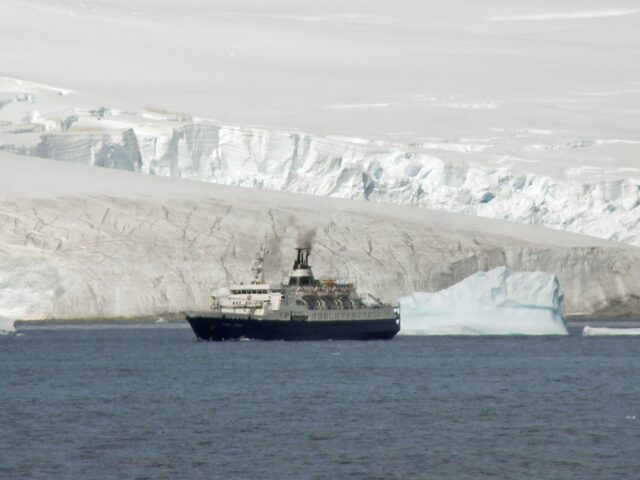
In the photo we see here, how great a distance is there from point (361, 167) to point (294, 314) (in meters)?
21.5

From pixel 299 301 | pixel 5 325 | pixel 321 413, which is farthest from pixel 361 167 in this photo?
pixel 321 413

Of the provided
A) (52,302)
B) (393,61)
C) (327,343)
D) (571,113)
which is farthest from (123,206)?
(393,61)

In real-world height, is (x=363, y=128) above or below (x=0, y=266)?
above

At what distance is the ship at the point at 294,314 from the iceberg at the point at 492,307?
1.05m

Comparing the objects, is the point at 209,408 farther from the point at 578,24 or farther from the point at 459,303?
the point at 578,24

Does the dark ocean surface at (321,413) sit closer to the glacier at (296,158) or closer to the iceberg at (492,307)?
the iceberg at (492,307)

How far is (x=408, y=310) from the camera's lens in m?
54.5

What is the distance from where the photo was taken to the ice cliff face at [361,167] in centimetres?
7188

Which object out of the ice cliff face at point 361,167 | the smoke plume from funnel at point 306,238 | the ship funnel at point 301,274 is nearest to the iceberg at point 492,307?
the ship funnel at point 301,274

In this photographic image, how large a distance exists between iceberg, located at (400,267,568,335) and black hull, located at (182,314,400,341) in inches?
43.7

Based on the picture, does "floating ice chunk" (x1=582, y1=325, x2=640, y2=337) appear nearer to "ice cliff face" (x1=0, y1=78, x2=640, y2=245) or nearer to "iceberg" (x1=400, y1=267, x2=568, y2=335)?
"iceberg" (x1=400, y1=267, x2=568, y2=335)

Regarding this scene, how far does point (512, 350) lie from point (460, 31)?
283 ft

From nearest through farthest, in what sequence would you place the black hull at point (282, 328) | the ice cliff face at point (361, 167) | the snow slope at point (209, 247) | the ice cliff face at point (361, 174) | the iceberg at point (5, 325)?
the black hull at point (282, 328), the iceberg at point (5, 325), the snow slope at point (209, 247), the ice cliff face at point (361, 174), the ice cliff face at point (361, 167)

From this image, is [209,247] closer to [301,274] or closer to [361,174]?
[301,274]
